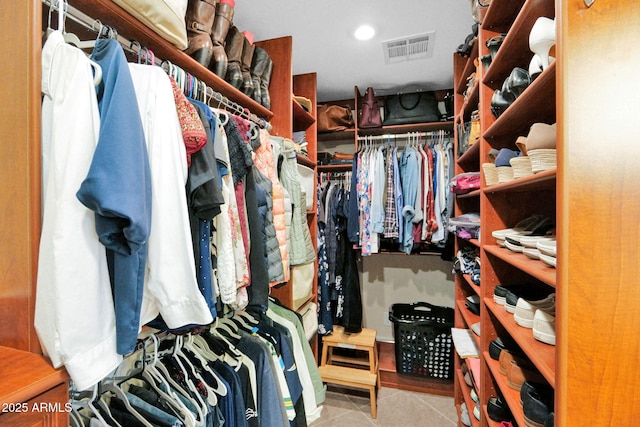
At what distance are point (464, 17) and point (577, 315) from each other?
1.68m

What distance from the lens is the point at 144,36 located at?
2.94ft

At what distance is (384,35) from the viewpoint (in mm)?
1775

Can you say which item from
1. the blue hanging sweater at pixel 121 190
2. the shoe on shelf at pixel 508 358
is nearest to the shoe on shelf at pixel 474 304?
the shoe on shelf at pixel 508 358

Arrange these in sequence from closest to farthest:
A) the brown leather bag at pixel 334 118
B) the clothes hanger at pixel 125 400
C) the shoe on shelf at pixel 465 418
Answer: the clothes hanger at pixel 125 400, the shoe on shelf at pixel 465 418, the brown leather bag at pixel 334 118

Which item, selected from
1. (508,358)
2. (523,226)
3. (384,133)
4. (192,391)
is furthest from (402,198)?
(192,391)

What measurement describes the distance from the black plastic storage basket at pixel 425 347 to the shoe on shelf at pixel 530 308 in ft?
4.59

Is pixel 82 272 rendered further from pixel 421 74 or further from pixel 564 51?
pixel 421 74

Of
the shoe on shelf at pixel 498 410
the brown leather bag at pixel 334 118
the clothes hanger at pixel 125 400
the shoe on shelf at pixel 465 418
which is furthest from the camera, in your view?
the brown leather bag at pixel 334 118

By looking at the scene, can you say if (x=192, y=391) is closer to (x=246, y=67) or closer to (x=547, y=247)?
(x=547, y=247)

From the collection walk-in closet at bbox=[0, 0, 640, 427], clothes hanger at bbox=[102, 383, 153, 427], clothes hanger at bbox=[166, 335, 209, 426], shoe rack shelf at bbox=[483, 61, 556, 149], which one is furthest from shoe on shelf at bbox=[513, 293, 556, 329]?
clothes hanger at bbox=[102, 383, 153, 427]

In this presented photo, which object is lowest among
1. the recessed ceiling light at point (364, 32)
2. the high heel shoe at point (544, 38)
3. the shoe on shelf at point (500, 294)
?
the shoe on shelf at point (500, 294)

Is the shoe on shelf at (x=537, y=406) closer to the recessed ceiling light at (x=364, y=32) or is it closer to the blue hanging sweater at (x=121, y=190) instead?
the blue hanging sweater at (x=121, y=190)

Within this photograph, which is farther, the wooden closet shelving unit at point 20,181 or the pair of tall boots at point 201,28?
the pair of tall boots at point 201,28

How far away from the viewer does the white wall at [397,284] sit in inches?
108
